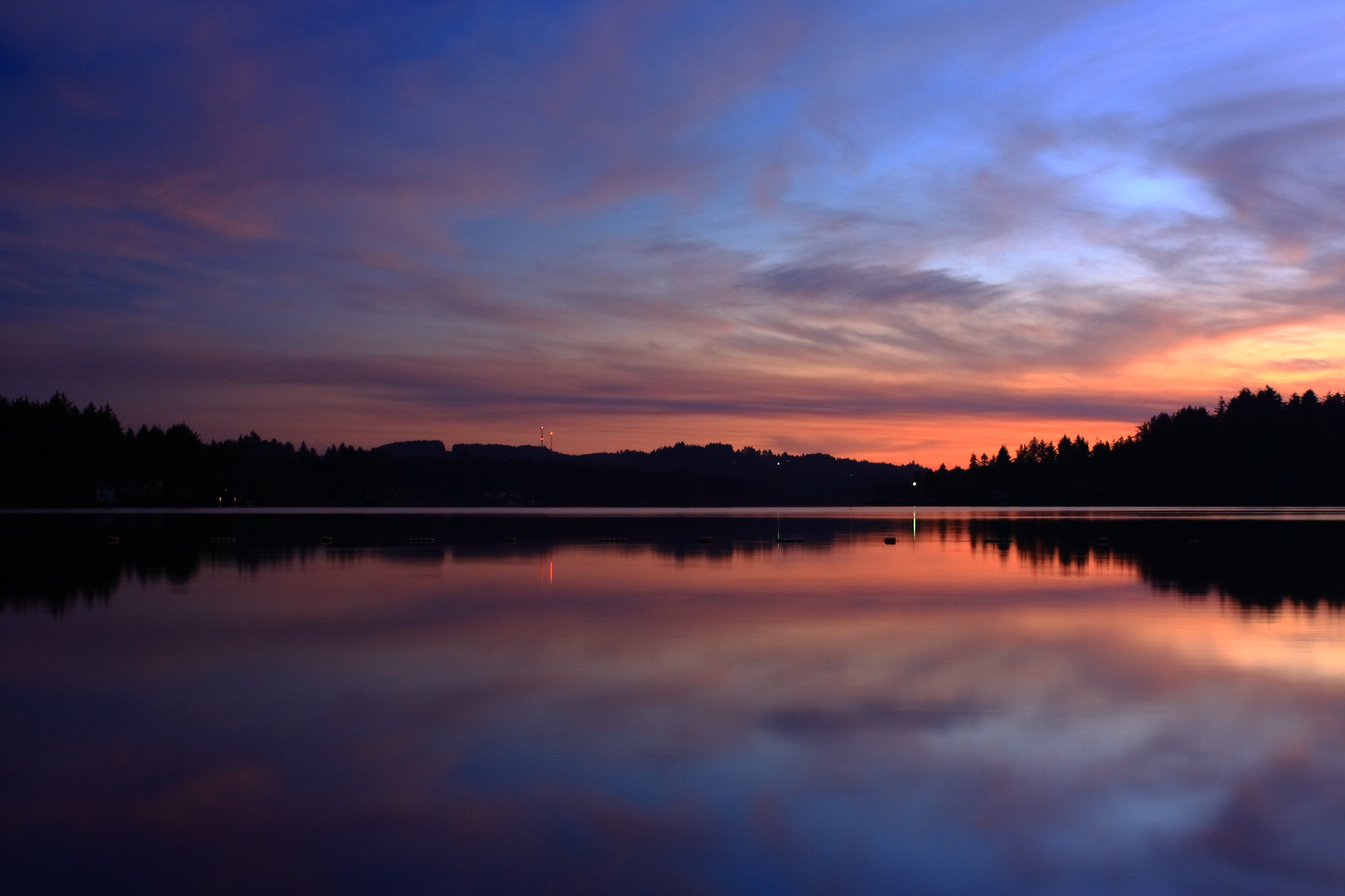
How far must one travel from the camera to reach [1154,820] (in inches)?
403

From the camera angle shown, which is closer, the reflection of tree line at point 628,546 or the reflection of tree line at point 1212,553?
the reflection of tree line at point 1212,553

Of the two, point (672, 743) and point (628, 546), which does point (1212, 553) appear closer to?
point (628, 546)

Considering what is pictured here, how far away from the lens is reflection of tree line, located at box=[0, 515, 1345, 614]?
114 feet

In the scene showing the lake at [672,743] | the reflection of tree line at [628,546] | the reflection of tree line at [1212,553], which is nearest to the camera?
the lake at [672,743]

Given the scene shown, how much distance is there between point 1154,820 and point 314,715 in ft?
35.5

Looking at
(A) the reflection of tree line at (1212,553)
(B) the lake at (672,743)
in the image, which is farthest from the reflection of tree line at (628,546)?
(B) the lake at (672,743)

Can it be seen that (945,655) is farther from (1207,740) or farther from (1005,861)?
(1005,861)

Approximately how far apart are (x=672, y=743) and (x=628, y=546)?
1915 inches

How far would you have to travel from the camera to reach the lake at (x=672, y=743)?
9070 millimetres

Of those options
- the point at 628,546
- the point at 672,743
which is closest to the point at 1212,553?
the point at 628,546

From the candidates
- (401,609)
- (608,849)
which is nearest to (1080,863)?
(608,849)

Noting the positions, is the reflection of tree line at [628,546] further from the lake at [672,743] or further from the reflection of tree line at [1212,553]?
the lake at [672,743]

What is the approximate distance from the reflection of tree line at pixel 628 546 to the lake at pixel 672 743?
14.5 feet

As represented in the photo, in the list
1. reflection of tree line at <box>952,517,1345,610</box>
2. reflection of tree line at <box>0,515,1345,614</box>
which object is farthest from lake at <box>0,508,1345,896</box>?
reflection of tree line at <box>0,515,1345,614</box>
